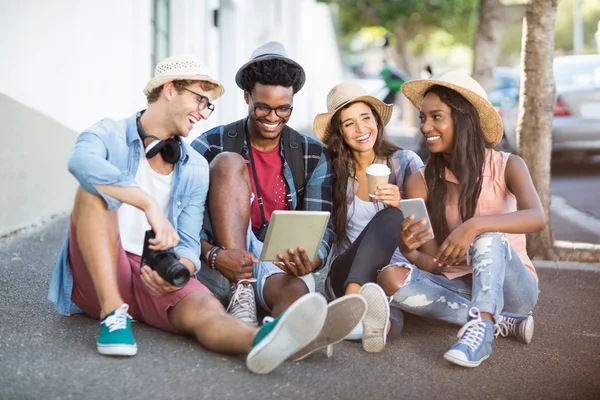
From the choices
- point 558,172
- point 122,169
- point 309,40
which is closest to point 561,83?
point 558,172

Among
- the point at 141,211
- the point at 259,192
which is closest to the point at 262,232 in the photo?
the point at 259,192

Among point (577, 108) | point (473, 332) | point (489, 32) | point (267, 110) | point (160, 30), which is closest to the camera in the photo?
point (473, 332)

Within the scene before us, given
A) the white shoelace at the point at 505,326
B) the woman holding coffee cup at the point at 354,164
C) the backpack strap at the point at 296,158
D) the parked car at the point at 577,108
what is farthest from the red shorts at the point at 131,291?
the parked car at the point at 577,108

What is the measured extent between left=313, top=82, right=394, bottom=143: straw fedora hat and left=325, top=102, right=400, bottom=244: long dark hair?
1.2 inches

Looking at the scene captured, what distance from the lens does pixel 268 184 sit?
4.77 meters

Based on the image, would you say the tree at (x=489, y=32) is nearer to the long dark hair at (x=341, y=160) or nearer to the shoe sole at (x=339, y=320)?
the long dark hair at (x=341, y=160)

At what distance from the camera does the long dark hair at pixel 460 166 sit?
4.35m

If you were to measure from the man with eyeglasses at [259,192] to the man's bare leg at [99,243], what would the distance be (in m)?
0.73

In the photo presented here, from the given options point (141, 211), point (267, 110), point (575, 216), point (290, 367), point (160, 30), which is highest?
point (160, 30)

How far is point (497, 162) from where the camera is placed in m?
4.40

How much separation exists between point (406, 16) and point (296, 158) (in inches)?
897

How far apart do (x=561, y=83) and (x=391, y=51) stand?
2101 centimetres

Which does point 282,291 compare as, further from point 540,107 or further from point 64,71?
point 64,71

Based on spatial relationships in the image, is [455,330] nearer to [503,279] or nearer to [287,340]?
[503,279]
